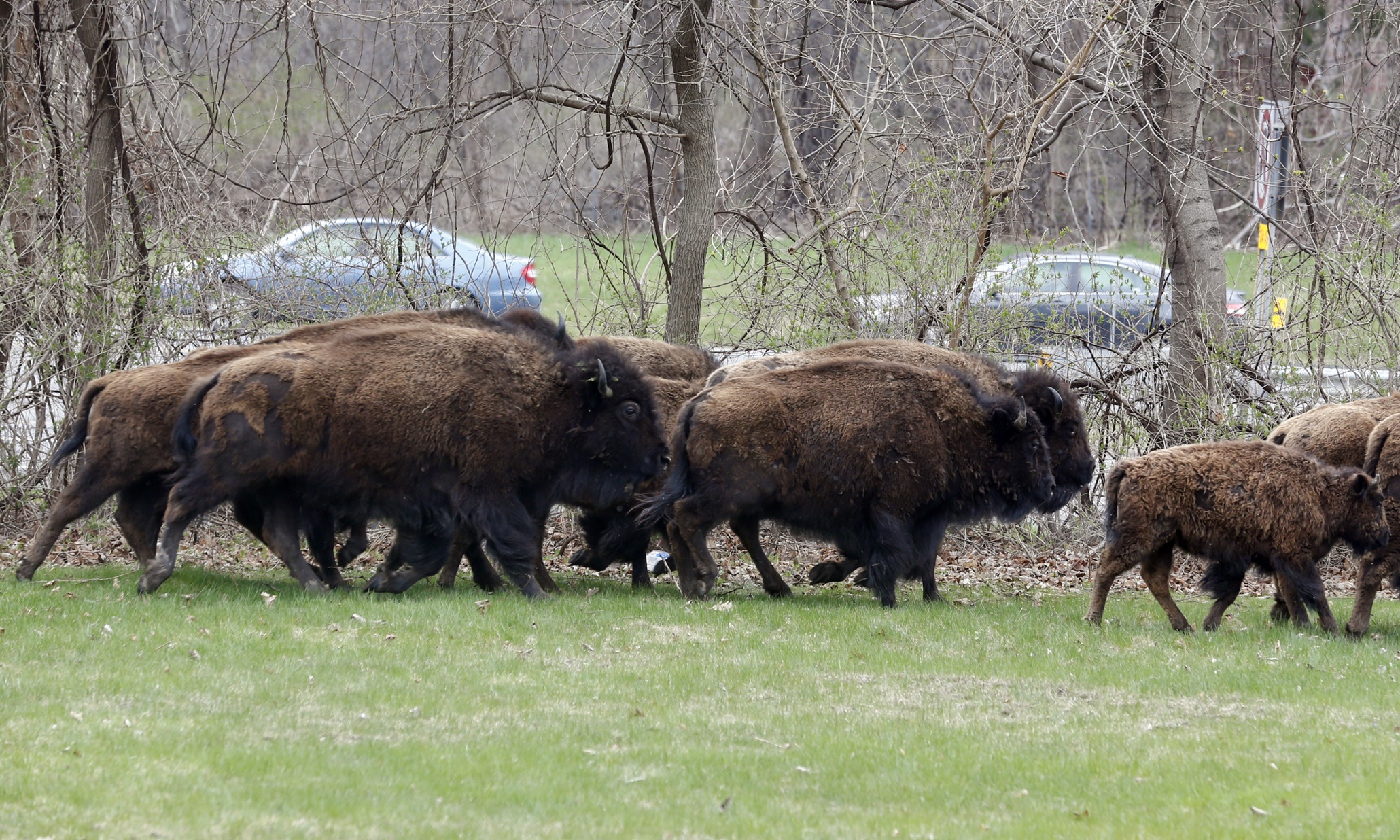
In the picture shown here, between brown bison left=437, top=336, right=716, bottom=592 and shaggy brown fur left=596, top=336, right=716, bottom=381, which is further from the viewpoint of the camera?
shaggy brown fur left=596, top=336, right=716, bottom=381

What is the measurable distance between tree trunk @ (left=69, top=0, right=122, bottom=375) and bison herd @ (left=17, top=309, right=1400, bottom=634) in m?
3.11

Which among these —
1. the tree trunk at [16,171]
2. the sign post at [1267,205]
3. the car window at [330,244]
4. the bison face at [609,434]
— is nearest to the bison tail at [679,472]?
the bison face at [609,434]

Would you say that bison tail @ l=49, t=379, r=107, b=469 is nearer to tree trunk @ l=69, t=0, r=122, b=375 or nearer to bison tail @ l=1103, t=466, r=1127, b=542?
tree trunk @ l=69, t=0, r=122, b=375

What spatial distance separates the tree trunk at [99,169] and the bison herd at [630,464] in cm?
311

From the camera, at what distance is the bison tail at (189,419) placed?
402 inches

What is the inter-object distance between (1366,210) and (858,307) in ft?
16.9

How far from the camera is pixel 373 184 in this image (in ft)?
61.6

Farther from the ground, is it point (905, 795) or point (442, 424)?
point (442, 424)

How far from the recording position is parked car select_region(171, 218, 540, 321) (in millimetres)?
14750

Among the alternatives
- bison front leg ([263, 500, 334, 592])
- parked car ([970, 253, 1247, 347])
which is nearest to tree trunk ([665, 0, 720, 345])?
parked car ([970, 253, 1247, 347])

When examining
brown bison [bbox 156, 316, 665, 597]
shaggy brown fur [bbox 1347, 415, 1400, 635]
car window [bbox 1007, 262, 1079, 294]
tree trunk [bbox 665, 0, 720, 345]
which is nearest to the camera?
shaggy brown fur [bbox 1347, 415, 1400, 635]

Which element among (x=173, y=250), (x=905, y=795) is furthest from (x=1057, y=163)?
(x=905, y=795)

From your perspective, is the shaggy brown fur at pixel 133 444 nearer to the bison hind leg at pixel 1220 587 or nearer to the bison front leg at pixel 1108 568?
the bison front leg at pixel 1108 568

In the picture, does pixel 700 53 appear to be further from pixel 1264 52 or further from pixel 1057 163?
pixel 1057 163
